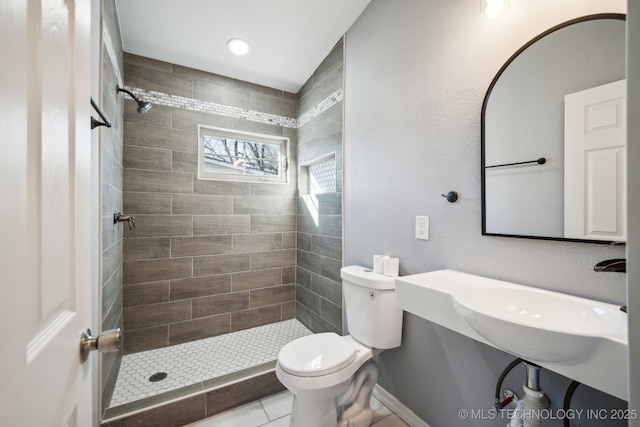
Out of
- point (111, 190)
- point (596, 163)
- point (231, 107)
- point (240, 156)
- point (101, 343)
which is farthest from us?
point (240, 156)

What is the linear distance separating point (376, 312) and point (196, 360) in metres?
1.52

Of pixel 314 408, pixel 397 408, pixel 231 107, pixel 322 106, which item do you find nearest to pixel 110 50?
pixel 231 107

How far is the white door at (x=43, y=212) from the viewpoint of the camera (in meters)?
0.32

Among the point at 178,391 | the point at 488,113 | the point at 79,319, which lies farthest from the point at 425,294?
the point at 178,391

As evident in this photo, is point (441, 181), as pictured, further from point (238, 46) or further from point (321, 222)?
point (238, 46)

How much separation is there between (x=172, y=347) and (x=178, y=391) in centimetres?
75

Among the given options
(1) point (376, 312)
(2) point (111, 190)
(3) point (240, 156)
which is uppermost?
(3) point (240, 156)

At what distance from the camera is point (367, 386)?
60.5 inches

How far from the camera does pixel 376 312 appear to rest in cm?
146

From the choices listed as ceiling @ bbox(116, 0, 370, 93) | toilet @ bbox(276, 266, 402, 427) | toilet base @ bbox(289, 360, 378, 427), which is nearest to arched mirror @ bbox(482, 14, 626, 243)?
toilet @ bbox(276, 266, 402, 427)

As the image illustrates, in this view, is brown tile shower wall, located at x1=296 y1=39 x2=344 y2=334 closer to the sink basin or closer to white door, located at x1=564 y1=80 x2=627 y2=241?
the sink basin

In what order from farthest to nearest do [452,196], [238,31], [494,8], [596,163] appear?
[238,31], [452,196], [494,8], [596,163]

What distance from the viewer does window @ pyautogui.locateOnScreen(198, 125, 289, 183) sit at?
2494 millimetres

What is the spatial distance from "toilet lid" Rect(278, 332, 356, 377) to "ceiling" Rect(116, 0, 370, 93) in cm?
215
